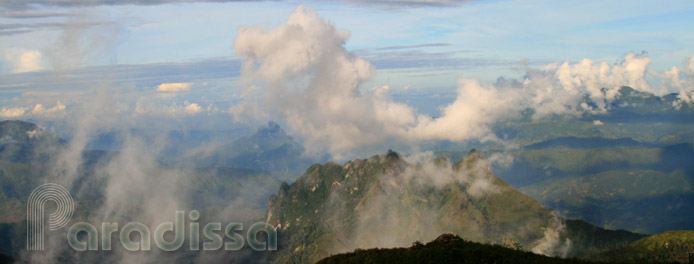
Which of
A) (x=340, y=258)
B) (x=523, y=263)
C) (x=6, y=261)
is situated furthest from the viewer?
(x=6, y=261)

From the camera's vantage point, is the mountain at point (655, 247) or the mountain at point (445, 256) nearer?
the mountain at point (445, 256)

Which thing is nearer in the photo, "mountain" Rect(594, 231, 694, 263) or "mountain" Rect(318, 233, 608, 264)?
"mountain" Rect(318, 233, 608, 264)

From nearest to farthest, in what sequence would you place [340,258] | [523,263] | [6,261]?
[523,263] < [340,258] < [6,261]

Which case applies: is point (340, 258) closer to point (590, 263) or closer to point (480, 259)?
point (480, 259)

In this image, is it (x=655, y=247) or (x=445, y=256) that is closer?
(x=445, y=256)

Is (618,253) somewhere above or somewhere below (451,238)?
below

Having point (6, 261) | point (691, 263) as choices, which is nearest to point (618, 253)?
point (691, 263)

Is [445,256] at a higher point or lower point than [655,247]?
higher

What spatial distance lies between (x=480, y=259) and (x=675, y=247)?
110m

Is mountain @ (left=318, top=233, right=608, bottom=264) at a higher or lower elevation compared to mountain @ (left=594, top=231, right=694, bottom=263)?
higher

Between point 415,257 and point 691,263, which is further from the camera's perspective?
point 691,263

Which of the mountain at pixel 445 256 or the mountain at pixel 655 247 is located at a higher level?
the mountain at pixel 445 256

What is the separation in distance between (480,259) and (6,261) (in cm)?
20032

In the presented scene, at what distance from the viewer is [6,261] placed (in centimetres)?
19975
